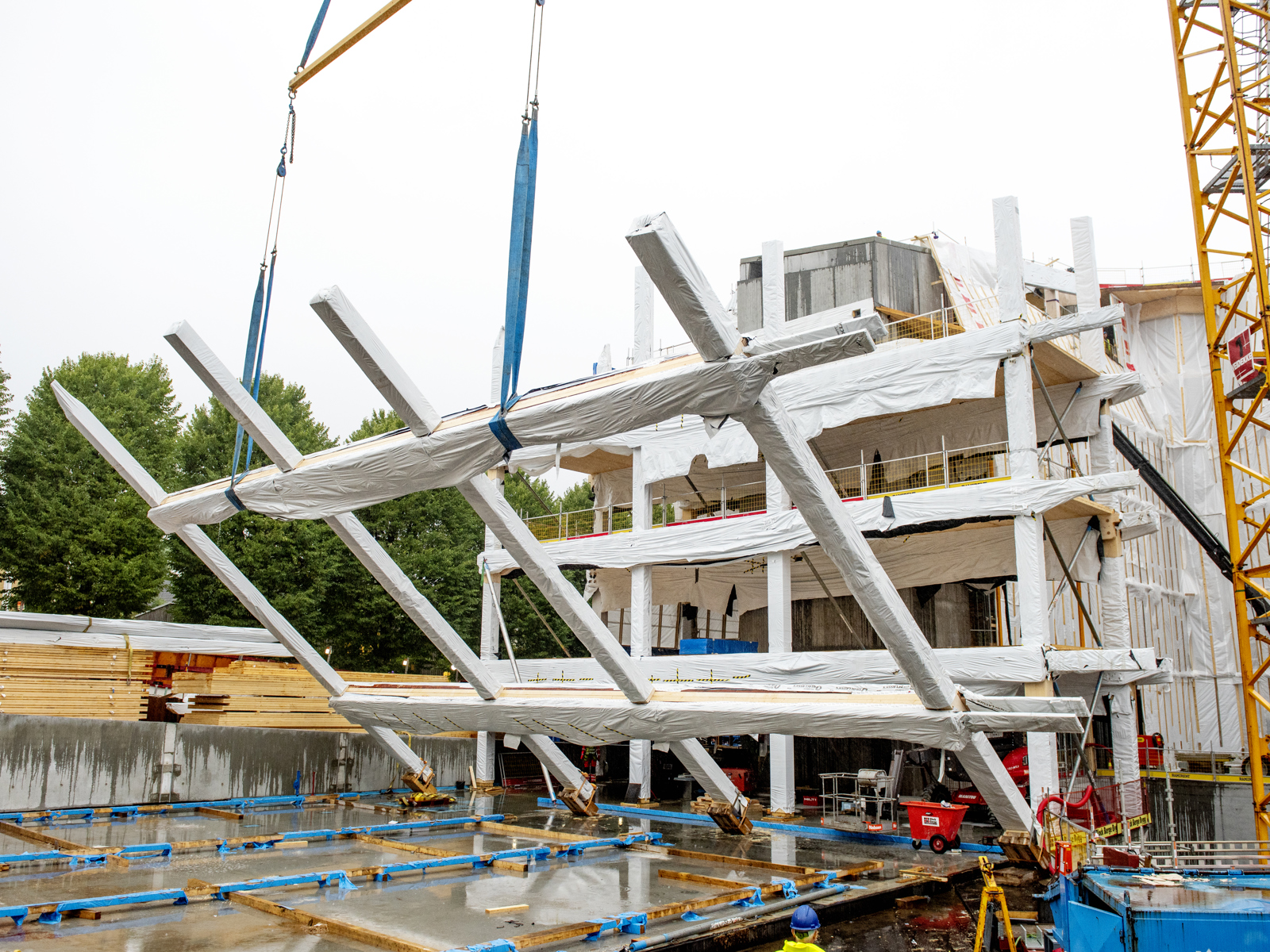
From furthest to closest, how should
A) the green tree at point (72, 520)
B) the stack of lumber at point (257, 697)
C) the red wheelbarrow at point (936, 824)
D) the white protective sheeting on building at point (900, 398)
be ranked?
A: the green tree at point (72, 520) < the stack of lumber at point (257, 697) < the white protective sheeting on building at point (900, 398) < the red wheelbarrow at point (936, 824)

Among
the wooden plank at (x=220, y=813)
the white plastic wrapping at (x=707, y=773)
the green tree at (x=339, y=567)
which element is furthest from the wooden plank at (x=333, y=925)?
the green tree at (x=339, y=567)

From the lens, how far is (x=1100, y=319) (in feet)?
61.1

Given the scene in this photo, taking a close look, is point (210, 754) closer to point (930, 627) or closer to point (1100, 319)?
point (930, 627)

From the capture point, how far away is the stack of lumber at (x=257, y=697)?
21.9 metres

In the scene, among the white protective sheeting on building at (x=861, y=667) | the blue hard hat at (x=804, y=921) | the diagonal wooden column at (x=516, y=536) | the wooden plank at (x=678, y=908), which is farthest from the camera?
the white protective sheeting on building at (x=861, y=667)

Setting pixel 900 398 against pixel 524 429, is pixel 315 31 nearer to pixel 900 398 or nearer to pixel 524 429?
pixel 524 429

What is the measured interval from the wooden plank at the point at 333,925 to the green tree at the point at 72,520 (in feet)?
73.0

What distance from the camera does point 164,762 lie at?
20.0m

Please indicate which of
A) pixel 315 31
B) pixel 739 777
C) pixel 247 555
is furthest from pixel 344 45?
pixel 247 555

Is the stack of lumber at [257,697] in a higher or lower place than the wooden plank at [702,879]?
higher

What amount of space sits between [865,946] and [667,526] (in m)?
14.7

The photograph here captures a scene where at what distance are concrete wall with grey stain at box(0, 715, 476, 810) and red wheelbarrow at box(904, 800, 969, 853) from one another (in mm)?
13555

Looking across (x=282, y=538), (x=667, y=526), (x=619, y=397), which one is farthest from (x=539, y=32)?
(x=282, y=538)

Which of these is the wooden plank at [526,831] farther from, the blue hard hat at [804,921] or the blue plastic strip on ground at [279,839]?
the blue hard hat at [804,921]
